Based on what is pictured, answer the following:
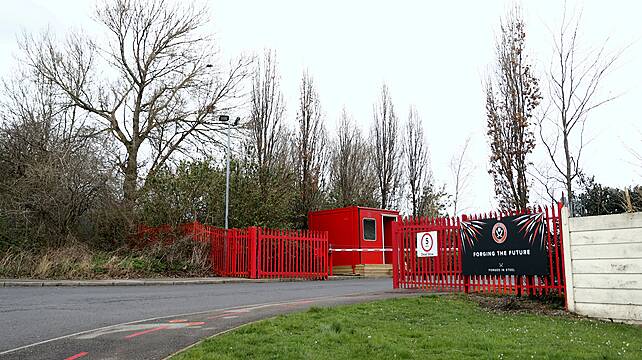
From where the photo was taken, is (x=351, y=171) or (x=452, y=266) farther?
(x=351, y=171)

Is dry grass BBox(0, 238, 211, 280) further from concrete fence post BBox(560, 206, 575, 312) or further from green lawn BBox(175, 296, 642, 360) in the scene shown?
concrete fence post BBox(560, 206, 575, 312)

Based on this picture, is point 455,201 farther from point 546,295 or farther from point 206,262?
point 546,295

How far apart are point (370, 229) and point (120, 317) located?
17525 millimetres

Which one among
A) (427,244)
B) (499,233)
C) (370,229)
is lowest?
(427,244)

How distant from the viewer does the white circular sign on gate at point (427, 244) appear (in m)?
12.8

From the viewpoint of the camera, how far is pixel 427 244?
12.9 m

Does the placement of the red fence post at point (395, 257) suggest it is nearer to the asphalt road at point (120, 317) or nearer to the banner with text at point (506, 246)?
the asphalt road at point (120, 317)

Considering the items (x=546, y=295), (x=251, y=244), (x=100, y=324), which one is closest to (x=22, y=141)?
(x=251, y=244)

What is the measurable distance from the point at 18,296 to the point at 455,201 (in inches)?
1144

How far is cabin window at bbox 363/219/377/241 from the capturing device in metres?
25.3

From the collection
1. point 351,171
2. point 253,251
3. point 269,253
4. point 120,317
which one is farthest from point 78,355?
point 351,171

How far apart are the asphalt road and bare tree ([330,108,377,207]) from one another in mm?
20520

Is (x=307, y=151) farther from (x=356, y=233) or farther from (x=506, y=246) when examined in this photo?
(x=506, y=246)

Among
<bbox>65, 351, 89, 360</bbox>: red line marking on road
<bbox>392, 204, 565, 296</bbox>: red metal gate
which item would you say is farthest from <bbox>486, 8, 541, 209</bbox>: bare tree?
<bbox>65, 351, 89, 360</bbox>: red line marking on road
